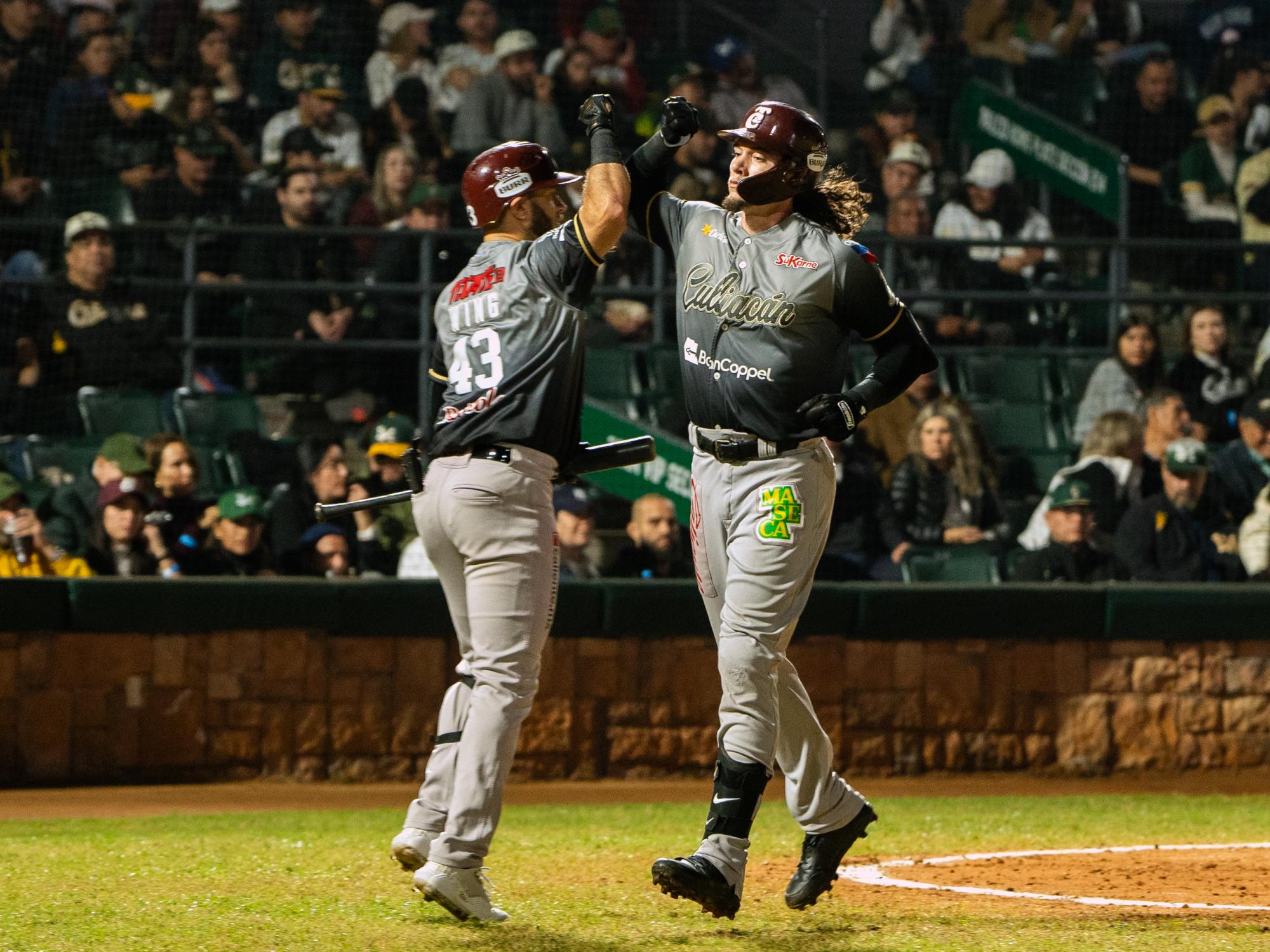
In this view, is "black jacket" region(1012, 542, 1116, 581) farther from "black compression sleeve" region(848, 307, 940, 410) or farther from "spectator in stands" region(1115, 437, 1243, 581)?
"black compression sleeve" region(848, 307, 940, 410)

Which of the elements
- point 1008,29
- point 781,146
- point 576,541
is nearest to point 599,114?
point 781,146

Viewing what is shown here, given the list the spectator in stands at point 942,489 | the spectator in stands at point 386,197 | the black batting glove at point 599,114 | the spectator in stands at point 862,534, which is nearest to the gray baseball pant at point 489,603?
the black batting glove at point 599,114

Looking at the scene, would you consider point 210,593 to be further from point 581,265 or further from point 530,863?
point 581,265

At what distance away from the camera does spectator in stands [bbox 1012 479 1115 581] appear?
10094 mm

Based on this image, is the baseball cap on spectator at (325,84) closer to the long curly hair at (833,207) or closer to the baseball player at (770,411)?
the baseball player at (770,411)

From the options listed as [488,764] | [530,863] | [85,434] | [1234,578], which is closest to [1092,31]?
[1234,578]

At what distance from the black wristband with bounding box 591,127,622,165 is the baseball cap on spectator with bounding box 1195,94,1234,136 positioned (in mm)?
10134

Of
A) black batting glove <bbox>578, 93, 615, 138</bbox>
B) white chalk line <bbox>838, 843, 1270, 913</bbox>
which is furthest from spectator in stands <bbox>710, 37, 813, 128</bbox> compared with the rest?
black batting glove <bbox>578, 93, 615, 138</bbox>

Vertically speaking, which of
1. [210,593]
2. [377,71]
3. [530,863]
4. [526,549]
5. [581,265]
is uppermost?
[377,71]

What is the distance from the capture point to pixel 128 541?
9461 millimetres

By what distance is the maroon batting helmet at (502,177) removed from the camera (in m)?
5.18

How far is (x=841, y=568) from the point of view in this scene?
33.5 ft

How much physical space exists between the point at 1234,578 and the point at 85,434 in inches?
264

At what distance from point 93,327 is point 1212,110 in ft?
28.0
